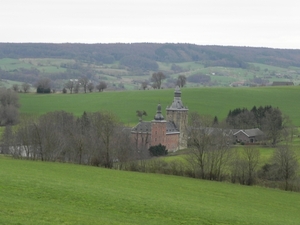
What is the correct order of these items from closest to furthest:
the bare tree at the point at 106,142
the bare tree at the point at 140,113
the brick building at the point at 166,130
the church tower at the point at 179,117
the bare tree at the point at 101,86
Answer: the bare tree at the point at 106,142, the brick building at the point at 166,130, the church tower at the point at 179,117, the bare tree at the point at 140,113, the bare tree at the point at 101,86

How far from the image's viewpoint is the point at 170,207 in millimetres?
31109

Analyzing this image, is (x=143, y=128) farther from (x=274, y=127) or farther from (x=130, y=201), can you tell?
(x=130, y=201)

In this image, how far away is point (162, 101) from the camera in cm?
13500

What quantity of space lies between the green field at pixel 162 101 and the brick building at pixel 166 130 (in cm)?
1743

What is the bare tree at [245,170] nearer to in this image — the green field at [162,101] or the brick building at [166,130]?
the brick building at [166,130]

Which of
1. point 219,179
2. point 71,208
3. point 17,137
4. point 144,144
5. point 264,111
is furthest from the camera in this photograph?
point 264,111

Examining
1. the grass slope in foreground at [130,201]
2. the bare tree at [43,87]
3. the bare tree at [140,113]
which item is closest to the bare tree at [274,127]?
the bare tree at [140,113]

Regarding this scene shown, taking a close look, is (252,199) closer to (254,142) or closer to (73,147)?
(73,147)

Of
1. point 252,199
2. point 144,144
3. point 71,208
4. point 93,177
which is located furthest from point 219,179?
point 144,144

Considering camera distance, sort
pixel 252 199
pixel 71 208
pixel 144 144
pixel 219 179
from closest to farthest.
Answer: pixel 71 208
pixel 252 199
pixel 219 179
pixel 144 144

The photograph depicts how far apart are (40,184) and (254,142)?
71.4m

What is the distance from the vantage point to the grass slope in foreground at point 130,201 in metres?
25.0

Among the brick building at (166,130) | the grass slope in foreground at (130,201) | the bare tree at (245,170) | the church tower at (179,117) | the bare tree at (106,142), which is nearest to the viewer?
the grass slope in foreground at (130,201)

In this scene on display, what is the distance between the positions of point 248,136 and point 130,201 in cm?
7333
